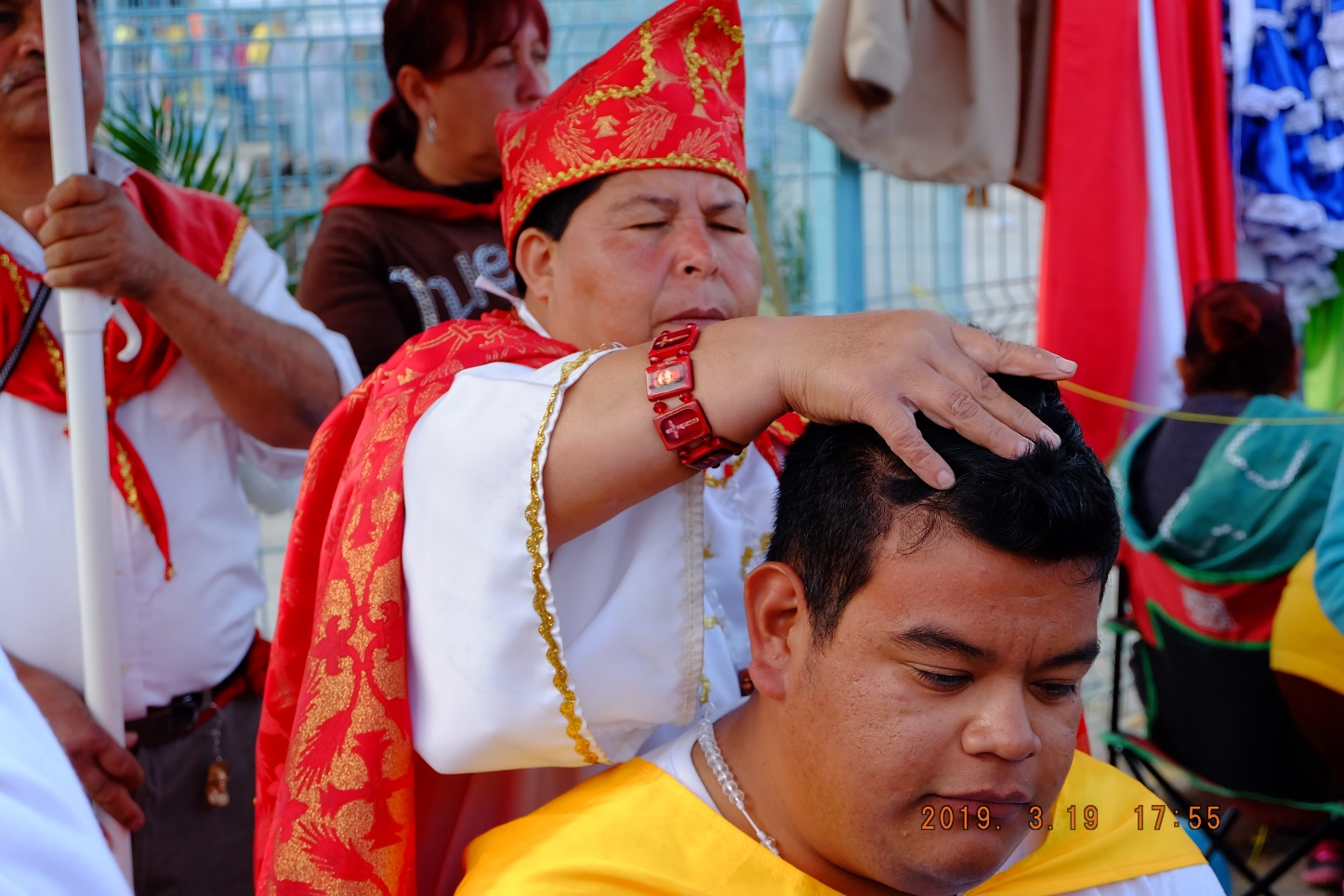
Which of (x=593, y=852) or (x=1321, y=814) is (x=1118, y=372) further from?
(x=593, y=852)

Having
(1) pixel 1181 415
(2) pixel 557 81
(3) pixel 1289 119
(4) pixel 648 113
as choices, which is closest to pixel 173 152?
(2) pixel 557 81

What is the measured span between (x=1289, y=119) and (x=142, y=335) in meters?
3.10

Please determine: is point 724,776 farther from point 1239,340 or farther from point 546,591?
point 1239,340

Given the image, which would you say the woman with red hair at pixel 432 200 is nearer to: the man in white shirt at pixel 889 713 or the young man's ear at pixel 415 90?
the young man's ear at pixel 415 90

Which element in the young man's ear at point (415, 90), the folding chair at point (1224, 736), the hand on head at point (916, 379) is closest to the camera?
the hand on head at point (916, 379)

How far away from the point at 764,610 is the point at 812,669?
0.10m

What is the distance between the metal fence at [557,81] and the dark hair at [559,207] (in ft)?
8.37

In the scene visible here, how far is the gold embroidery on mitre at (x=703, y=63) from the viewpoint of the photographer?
187 cm

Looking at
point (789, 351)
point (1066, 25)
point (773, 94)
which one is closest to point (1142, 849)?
point (789, 351)

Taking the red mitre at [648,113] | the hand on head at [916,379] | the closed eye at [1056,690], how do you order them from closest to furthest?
the hand on head at [916,379]
the closed eye at [1056,690]
the red mitre at [648,113]

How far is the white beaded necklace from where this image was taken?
1573 mm

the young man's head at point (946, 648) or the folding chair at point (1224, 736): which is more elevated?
the young man's head at point (946, 648)

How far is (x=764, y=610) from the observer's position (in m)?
1.57

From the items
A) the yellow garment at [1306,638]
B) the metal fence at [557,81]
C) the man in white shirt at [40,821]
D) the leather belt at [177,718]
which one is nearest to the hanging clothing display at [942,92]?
the metal fence at [557,81]
